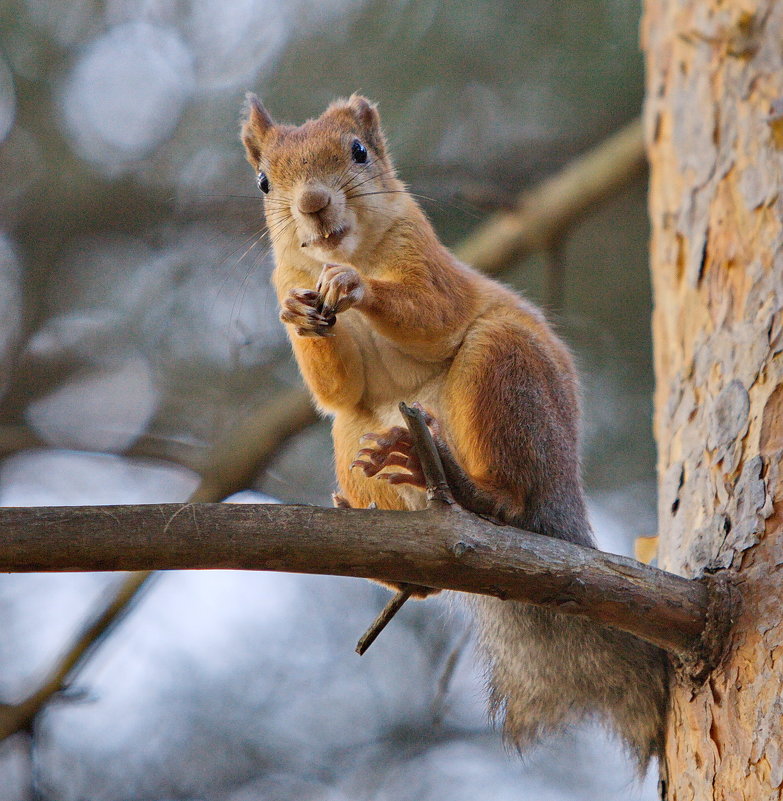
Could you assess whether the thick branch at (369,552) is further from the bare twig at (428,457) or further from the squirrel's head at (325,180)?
the squirrel's head at (325,180)

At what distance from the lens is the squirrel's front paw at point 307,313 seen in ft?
4.84

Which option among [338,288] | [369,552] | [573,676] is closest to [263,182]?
[338,288]

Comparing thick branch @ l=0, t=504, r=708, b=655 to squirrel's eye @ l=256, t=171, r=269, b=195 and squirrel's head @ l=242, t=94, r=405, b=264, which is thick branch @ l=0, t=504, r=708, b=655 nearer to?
squirrel's head @ l=242, t=94, r=405, b=264

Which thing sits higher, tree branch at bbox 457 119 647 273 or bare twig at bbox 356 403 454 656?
tree branch at bbox 457 119 647 273

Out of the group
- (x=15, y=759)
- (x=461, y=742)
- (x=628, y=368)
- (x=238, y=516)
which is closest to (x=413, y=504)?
(x=238, y=516)

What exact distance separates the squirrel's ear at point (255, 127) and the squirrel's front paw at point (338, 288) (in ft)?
1.49

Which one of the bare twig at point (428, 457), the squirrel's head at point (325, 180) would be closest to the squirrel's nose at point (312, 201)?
the squirrel's head at point (325, 180)

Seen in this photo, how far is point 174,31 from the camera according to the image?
3453 mm

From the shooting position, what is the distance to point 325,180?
168 centimetres

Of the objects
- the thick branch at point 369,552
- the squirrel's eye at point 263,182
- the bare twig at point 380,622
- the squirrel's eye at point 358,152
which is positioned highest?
the squirrel's eye at point 358,152

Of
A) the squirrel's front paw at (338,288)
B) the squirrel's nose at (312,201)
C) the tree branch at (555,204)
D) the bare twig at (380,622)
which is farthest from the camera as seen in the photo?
the tree branch at (555,204)

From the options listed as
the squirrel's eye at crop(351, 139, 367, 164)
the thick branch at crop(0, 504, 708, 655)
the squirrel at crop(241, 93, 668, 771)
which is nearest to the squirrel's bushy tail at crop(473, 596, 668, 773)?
the squirrel at crop(241, 93, 668, 771)

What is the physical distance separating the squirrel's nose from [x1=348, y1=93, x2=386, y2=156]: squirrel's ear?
0.34 m

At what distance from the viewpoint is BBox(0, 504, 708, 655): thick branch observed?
1116 millimetres
